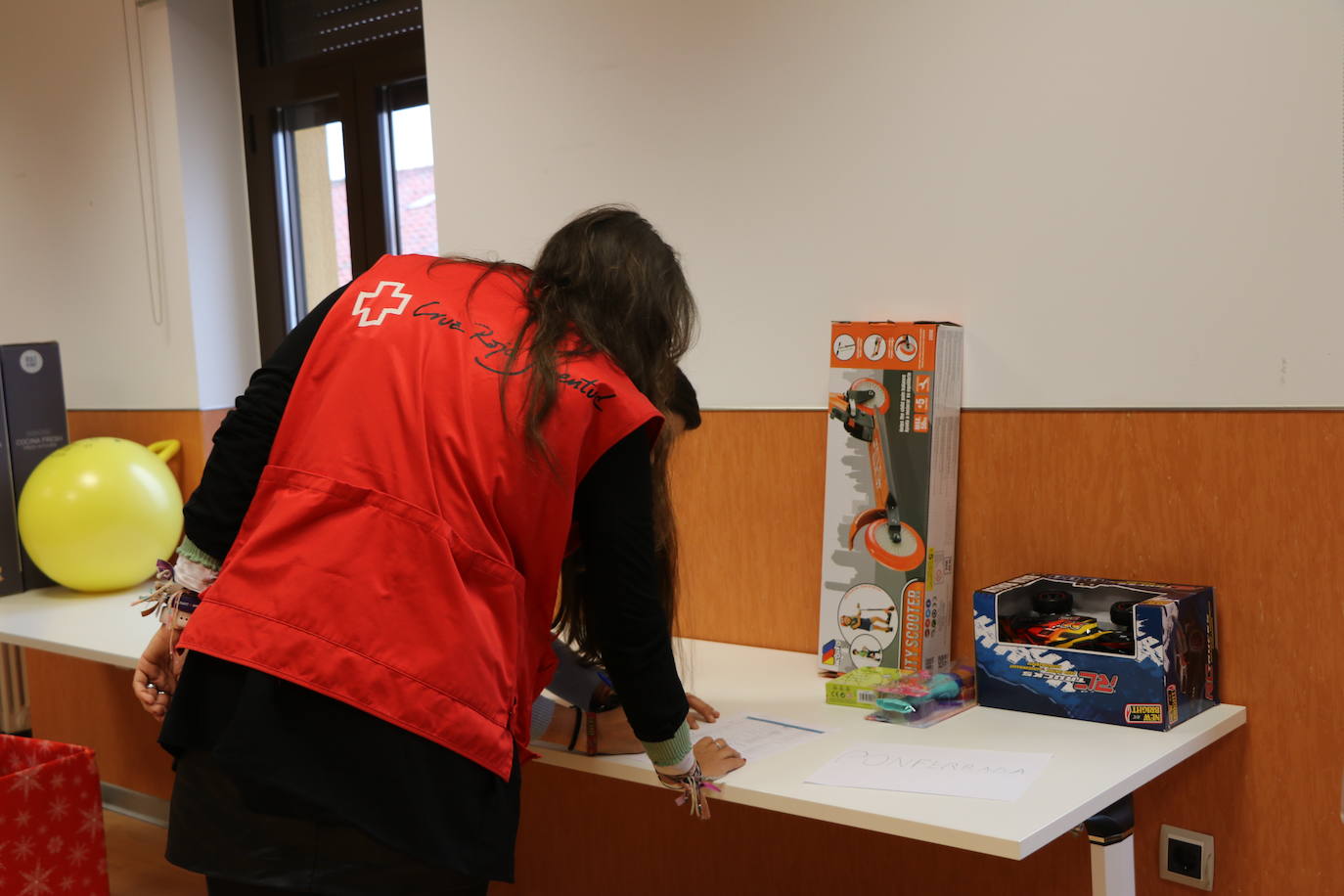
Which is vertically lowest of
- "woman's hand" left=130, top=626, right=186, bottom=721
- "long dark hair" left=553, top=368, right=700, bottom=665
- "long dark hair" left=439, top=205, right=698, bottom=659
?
"woman's hand" left=130, top=626, right=186, bottom=721

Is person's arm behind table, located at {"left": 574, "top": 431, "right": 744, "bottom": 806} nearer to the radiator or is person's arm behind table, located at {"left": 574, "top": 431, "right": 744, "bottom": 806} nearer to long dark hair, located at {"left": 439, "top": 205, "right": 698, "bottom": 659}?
long dark hair, located at {"left": 439, "top": 205, "right": 698, "bottom": 659}

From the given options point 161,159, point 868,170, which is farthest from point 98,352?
point 868,170

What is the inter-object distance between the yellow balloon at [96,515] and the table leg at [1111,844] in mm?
2045

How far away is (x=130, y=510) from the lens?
246cm

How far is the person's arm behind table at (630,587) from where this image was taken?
1.14m

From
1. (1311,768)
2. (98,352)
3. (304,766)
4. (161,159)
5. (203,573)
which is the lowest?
(1311,768)

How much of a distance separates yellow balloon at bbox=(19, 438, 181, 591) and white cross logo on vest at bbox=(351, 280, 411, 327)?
157cm

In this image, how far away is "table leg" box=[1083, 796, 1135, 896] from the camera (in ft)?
4.07

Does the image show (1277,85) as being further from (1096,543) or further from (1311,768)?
(1311,768)

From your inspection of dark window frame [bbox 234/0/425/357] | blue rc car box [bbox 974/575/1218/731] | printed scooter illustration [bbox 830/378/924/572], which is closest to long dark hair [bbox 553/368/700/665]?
printed scooter illustration [bbox 830/378/924/572]

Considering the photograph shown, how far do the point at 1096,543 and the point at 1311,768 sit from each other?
38cm

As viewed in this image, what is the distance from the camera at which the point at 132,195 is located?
9.59ft

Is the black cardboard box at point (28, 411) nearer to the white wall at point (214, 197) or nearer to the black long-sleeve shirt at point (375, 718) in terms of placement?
the white wall at point (214, 197)

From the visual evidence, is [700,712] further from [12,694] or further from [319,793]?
[12,694]
